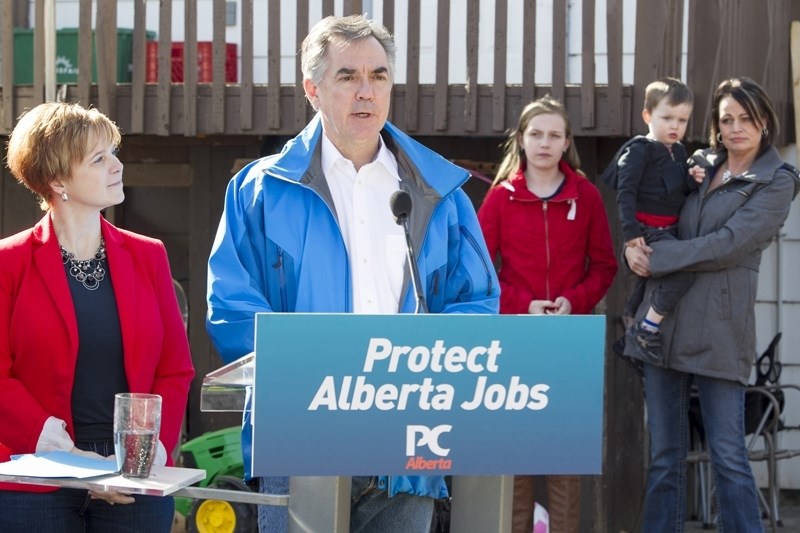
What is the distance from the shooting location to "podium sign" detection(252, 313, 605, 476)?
2506 millimetres

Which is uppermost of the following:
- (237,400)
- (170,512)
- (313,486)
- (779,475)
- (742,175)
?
(742,175)

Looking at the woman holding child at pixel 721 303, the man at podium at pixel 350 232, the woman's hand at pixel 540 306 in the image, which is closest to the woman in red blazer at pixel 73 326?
the man at podium at pixel 350 232

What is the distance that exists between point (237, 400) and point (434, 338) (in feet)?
1.67

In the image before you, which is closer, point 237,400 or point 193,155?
point 237,400

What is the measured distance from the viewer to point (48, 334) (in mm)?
3355

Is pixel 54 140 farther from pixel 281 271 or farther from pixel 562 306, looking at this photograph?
pixel 562 306

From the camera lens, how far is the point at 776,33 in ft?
22.6

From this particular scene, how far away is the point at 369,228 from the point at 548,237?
8.52ft

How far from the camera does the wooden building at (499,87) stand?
649cm

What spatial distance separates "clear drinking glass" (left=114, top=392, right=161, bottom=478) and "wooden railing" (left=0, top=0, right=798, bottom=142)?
3870mm

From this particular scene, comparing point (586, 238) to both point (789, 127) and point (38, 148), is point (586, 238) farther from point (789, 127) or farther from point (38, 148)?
point (38, 148)

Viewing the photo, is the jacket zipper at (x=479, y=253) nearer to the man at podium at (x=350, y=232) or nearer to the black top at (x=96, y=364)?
the man at podium at (x=350, y=232)

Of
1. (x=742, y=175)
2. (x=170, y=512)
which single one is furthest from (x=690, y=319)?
(x=170, y=512)

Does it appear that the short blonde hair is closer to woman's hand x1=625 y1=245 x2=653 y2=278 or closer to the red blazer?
the red blazer
